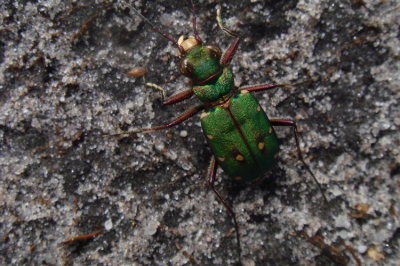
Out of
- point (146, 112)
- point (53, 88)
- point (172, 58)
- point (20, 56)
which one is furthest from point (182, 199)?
point (20, 56)

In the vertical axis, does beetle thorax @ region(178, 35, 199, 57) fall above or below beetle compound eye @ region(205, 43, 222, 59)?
above

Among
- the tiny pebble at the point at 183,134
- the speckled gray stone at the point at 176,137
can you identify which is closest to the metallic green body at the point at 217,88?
the speckled gray stone at the point at 176,137

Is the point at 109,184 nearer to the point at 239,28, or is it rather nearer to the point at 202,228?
the point at 202,228

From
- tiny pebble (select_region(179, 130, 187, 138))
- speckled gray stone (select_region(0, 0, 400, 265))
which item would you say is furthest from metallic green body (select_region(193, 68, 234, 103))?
tiny pebble (select_region(179, 130, 187, 138))

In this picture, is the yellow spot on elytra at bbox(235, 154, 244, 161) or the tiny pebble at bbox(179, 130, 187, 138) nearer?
the yellow spot on elytra at bbox(235, 154, 244, 161)

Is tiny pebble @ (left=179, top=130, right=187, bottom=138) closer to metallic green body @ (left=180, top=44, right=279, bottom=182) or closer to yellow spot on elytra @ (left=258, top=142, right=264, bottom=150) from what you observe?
metallic green body @ (left=180, top=44, right=279, bottom=182)

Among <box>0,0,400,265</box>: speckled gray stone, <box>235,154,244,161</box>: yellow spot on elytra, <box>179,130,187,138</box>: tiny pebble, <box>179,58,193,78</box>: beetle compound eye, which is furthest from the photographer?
<box>179,130,187,138</box>: tiny pebble

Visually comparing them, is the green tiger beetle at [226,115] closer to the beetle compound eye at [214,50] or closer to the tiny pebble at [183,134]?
the beetle compound eye at [214,50]
